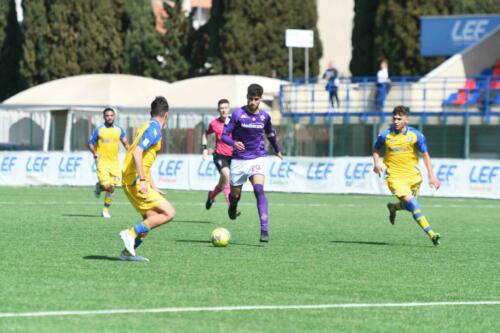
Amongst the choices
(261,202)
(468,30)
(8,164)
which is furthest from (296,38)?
(261,202)

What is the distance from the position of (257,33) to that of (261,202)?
139 ft

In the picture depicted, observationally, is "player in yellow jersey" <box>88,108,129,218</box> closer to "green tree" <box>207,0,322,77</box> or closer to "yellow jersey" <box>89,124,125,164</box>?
"yellow jersey" <box>89,124,125,164</box>

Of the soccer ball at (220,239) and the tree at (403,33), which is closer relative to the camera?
the soccer ball at (220,239)

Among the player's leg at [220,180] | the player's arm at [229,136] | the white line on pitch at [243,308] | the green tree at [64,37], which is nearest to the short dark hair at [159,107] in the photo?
the player's arm at [229,136]

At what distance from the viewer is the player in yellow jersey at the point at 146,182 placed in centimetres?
1317

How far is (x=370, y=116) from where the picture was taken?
4238 centimetres

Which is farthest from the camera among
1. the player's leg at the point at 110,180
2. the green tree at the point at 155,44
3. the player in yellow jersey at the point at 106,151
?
the green tree at the point at 155,44

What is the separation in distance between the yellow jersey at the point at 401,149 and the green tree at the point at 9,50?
48224mm

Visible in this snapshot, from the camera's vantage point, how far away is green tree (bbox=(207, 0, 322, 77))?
5772 cm

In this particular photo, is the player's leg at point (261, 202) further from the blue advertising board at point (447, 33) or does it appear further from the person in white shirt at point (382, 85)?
the blue advertising board at point (447, 33)

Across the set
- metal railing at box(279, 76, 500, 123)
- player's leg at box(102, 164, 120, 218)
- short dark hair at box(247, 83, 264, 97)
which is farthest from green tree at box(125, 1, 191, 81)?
short dark hair at box(247, 83, 264, 97)

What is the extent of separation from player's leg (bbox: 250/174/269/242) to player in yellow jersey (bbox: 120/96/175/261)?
2.94 meters

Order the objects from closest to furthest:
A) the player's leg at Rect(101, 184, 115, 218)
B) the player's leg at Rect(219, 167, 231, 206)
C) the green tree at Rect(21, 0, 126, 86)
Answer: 1. the player's leg at Rect(219, 167, 231, 206)
2. the player's leg at Rect(101, 184, 115, 218)
3. the green tree at Rect(21, 0, 126, 86)

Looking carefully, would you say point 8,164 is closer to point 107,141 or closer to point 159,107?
point 107,141
